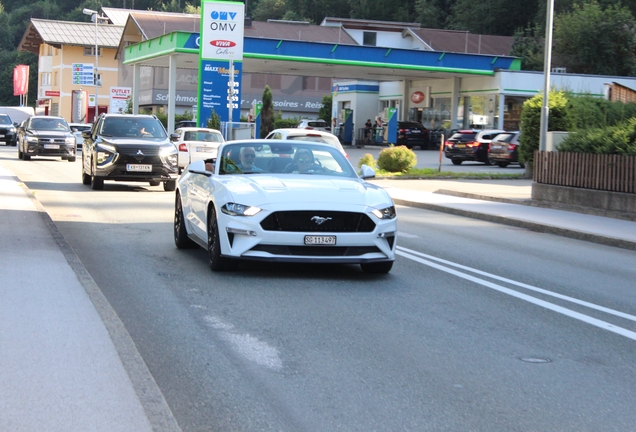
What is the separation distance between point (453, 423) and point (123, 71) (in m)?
91.4

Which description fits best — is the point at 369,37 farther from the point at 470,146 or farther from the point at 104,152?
the point at 104,152

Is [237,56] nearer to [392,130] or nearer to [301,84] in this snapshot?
[392,130]

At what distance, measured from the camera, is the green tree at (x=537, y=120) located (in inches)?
1136

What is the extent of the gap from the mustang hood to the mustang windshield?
1.25 ft

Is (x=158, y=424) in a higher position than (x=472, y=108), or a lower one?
lower

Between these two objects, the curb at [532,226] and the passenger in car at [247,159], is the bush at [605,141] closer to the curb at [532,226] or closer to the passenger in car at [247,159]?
the curb at [532,226]

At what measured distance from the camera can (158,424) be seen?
4680mm

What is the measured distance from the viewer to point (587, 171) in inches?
794

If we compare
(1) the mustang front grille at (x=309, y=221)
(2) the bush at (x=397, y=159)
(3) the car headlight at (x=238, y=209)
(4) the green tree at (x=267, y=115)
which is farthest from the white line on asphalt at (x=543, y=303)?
(4) the green tree at (x=267, y=115)

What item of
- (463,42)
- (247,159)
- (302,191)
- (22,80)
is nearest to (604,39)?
(463,42)

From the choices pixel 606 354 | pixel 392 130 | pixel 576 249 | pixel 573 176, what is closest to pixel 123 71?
pixel 392 130

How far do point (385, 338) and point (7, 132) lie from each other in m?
51.5

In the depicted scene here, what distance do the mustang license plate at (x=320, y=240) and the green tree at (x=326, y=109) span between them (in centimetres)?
7411

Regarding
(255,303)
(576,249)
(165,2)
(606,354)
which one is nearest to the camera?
(606,354)
